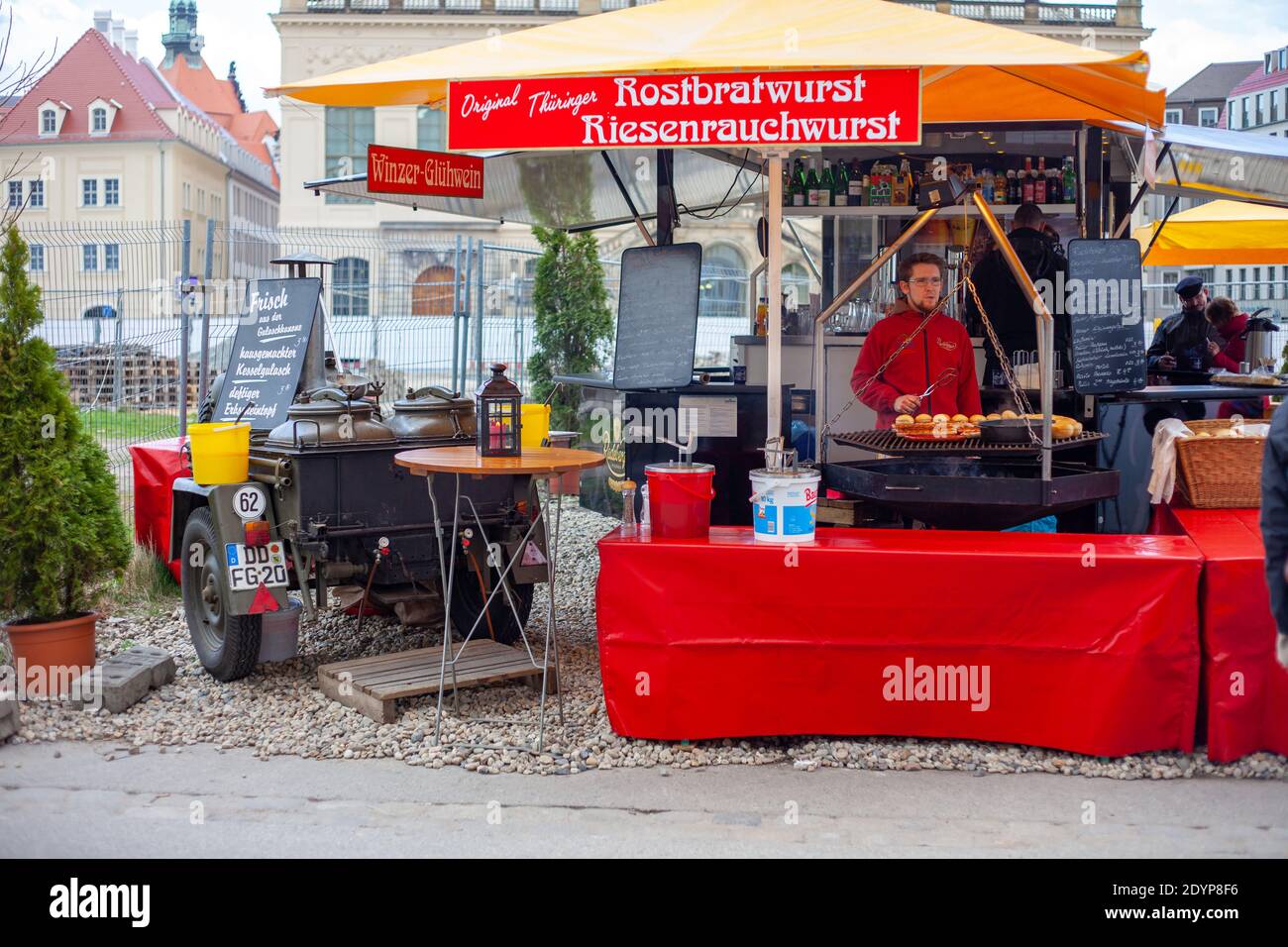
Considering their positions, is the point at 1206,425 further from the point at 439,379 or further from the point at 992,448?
the point at 439,379

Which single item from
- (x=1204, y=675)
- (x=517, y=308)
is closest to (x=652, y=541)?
(x=1204, y=675)

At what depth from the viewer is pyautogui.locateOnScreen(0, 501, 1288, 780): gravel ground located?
529 centimetres

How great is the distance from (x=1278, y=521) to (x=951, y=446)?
2.44 metres

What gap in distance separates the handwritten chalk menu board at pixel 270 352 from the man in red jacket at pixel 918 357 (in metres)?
3.40

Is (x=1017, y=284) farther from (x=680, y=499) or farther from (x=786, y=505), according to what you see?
(x=680, y=499)

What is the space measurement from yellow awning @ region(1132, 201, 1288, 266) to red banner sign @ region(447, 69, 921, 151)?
9042mm

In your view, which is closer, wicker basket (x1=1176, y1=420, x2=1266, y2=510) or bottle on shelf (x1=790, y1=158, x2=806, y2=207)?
wicker basket (x1=1176, y1=420, x2=1266, y2=510)

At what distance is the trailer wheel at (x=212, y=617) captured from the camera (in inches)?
257

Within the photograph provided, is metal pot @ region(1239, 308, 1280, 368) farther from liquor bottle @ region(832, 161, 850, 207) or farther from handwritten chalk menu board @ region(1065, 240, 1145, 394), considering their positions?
handwritten chalk menu board @ region(1065, 240, 1145, 394)

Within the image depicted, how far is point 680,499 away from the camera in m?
5.48

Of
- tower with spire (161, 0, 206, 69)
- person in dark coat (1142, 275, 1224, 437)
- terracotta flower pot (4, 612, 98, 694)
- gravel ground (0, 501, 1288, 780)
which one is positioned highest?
tower with spire (161, 0, 206, 69)

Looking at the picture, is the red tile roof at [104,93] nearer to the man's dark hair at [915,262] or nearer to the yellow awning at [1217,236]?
the yellow awning at [1217,236]

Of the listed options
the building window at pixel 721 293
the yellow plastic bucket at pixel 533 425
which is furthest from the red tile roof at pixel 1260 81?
the yellow plastic bucket at pixel 533 425

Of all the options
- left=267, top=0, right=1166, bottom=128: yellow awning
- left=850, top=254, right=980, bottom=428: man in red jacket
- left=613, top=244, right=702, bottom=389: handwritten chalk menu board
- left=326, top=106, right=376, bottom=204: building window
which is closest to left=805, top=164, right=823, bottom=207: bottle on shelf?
left=613, top=244, right=702, bottom=389: handwritten chalk menu board
